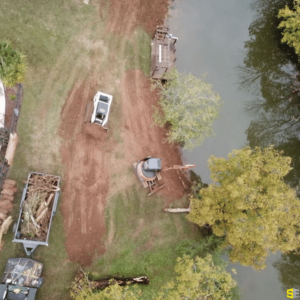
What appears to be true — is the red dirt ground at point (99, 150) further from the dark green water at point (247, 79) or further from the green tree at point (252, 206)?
the green tree at point (252, 206)

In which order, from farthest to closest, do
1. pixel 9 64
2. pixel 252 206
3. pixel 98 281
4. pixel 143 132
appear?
1. pixel 143 132
2. pixel 98 281
3. pixel 252 206
4. pixel 9 64

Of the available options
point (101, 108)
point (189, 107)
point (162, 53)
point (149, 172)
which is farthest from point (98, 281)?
point (162, 53)

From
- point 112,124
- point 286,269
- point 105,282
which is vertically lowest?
point 105,282

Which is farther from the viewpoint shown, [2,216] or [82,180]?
[82,180]

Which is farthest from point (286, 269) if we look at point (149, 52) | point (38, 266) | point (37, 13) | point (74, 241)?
point (37, 13)

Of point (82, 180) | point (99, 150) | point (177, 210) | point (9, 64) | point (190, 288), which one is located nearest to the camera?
point (9, 64)

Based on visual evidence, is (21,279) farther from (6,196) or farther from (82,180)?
(82,180)

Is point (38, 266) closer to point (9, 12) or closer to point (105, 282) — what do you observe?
point (105, 282)

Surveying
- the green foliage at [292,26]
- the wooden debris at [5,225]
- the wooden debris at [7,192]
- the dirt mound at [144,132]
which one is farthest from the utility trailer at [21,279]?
the green foliage at [292,26]
